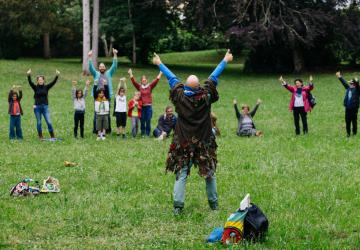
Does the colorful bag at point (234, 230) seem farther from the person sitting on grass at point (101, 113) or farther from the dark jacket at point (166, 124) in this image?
the dark jacket at point (166, 124)

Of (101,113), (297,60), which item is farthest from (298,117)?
(297,60)

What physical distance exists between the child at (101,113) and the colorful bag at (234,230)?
1102 centimetres

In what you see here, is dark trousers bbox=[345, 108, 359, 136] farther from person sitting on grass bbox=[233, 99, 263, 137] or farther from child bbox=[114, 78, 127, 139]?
child bbox=[114, 78, 127, 139]

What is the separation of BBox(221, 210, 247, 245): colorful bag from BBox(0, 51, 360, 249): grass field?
27 cm

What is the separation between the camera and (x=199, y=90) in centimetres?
916

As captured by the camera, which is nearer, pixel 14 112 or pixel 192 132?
pixel 192 132

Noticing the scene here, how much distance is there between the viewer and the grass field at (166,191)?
8.32 meters

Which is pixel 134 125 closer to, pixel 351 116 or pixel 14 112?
pixel 14 112

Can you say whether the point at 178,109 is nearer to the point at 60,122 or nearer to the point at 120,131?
the point at 120,131

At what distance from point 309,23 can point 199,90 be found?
29.3m

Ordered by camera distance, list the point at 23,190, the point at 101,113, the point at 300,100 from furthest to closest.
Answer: the point at 300,100 → the point at 101,113 → the point at 23,190

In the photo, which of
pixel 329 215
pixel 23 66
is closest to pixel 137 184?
pixel 329 215

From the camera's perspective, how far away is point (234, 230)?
25.8 ft

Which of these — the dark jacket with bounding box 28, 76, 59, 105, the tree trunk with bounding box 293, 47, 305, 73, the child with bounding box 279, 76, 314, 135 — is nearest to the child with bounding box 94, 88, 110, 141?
the dark jacket with bounding box 28, 76, 59, 105
